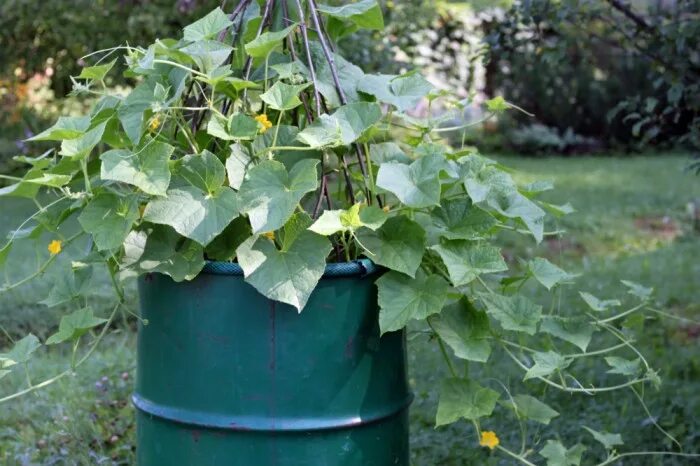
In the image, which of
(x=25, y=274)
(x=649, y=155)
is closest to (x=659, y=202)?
(x=649, y=155)

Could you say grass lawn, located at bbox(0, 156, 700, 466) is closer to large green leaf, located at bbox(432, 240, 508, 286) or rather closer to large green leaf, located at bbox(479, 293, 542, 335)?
large green leaf, located at bbox(479, 293, 542, 335)

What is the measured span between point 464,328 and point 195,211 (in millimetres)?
553

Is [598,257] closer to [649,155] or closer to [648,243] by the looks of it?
[648,243]

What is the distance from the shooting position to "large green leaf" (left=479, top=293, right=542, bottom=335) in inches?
71.1

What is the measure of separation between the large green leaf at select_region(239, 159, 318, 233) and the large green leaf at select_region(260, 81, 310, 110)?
0.11 meters

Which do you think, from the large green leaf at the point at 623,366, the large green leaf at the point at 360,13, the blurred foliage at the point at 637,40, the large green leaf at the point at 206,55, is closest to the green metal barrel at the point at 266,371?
the large green leaf at the point at 206,55

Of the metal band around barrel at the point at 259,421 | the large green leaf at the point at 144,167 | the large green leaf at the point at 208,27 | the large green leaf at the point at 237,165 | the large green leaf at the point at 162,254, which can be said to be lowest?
the metal band around barrel at the point at 259,421

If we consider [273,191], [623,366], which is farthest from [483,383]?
[273,191]

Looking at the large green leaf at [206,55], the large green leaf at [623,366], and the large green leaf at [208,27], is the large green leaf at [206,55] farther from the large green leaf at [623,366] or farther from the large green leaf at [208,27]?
the large green leaf at [623,366]

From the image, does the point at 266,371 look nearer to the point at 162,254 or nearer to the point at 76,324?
the point at 162,254

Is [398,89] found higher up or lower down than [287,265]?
higher up

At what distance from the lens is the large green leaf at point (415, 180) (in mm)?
1643

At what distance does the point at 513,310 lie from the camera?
1.84m

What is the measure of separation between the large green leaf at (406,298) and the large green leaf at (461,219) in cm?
10
